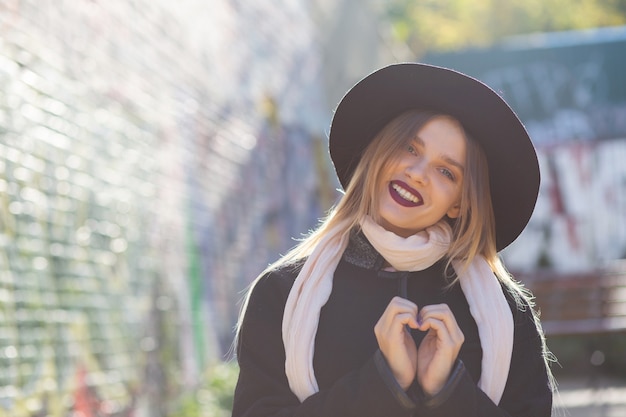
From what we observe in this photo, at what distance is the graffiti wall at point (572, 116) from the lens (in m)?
20.0

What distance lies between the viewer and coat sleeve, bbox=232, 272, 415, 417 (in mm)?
2803

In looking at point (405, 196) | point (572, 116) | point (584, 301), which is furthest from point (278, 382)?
point (572, 116)

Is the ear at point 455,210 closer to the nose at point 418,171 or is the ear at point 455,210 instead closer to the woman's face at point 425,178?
the woman's face at point 425,178

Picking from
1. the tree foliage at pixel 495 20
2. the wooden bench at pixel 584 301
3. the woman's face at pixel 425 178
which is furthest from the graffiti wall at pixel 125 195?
the tree foliage at pixel 495 20

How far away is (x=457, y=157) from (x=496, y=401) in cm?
63

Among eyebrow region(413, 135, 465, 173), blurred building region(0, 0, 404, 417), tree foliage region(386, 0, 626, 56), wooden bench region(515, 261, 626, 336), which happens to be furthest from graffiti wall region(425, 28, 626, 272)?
tree foliage region(386, 0, 626, 56)

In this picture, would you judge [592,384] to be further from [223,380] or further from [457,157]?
[457,157]

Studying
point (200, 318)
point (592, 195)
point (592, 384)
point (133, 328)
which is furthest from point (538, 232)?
point (133, 328)

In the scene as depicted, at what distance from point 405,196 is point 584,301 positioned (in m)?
8.14

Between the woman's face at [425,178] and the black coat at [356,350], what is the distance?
124mm

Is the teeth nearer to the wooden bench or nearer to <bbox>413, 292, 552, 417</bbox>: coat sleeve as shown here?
<bbox>413, 292, 552, 417</bbox>: coat sleeve

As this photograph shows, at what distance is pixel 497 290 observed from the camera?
303cm

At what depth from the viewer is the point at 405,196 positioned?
10.1 feet

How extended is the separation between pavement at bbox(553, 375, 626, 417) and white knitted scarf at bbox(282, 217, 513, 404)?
18.2 ft
